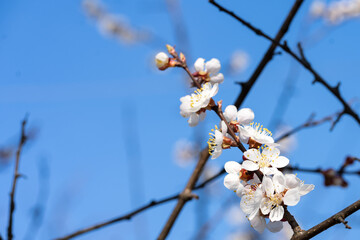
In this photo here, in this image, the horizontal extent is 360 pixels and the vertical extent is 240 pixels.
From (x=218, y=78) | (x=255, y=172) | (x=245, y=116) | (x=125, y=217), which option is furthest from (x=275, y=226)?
(x=125, y=217)

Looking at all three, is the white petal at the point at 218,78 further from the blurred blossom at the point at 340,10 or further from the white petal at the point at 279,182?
the blurred blossom at the point at 340,10

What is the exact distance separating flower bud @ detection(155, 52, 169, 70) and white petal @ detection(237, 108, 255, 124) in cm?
40

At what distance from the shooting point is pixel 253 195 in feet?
3.17

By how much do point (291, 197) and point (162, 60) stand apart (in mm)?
688

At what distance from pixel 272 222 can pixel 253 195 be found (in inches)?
3.5

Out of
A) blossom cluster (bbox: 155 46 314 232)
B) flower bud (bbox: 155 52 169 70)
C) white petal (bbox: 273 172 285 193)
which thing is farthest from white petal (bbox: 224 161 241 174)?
flower bud (bbox: 155 52 169 70)

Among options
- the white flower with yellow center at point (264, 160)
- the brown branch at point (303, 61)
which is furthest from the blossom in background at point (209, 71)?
the white flower with yellow center at point (264, 160)

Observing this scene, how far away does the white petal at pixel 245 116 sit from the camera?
1.10 m

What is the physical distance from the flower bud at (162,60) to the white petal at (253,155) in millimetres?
543


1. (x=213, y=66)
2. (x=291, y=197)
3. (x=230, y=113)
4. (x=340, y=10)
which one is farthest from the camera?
(x=340, y=10)

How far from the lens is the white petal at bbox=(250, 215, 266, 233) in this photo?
0.98 meters

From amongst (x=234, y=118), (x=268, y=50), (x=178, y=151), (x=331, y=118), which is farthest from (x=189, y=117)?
(x=178, y=151)

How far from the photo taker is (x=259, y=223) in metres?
0.98

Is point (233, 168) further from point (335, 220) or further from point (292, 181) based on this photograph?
point (335, 220)
